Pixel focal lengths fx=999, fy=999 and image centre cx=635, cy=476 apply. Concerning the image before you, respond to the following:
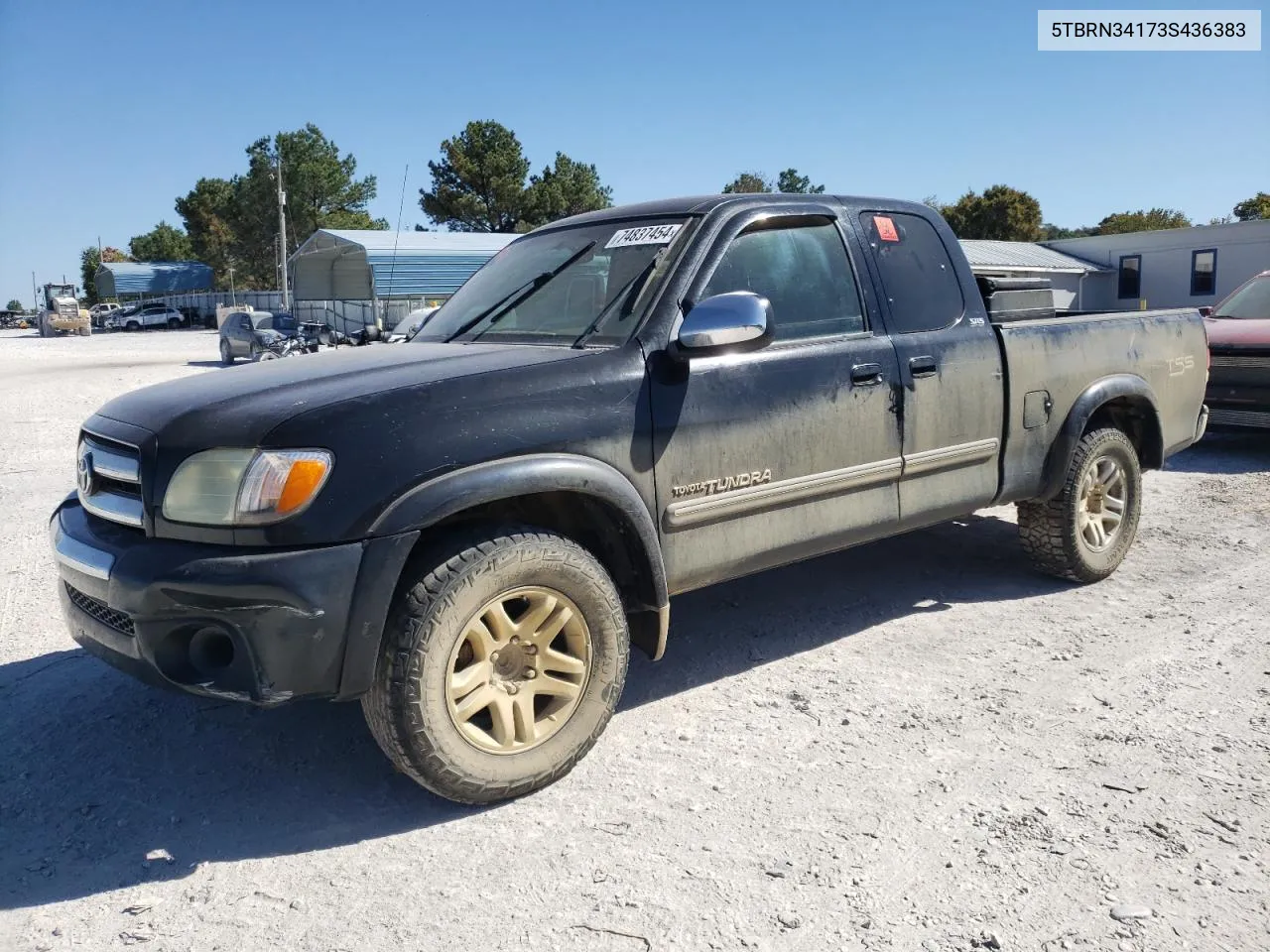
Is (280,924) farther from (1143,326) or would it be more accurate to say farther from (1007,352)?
(1143,326)

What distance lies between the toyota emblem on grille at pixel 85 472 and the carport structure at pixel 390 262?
2909 centimetres

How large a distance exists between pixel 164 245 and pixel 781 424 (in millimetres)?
103957

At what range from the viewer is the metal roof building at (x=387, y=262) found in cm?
3369

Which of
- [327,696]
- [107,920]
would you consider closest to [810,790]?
[327,696]

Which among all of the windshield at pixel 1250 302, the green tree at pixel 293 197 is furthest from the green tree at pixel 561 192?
the windshield at pixel 1250 302

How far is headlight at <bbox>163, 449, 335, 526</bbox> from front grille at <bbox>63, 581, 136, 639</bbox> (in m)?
0.40

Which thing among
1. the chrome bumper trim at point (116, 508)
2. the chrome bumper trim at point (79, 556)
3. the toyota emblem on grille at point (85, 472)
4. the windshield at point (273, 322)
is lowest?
the chrome bumper trim at point (79, 556)

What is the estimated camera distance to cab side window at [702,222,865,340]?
12.4ft

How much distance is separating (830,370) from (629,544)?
111 centimetres

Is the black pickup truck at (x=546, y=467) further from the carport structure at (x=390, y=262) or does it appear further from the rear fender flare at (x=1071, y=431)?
the carport structure at (x=390, y=262)

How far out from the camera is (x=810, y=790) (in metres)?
3.12

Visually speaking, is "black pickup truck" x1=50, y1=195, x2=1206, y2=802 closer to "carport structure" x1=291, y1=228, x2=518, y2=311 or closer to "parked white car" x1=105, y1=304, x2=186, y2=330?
"carport structure" x1=291, y1=228, x2=518, y2=311

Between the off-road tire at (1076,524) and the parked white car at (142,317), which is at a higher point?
the parked white car at (142,317)

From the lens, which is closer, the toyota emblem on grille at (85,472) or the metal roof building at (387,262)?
the toyota emblem on grille at (85,472)
